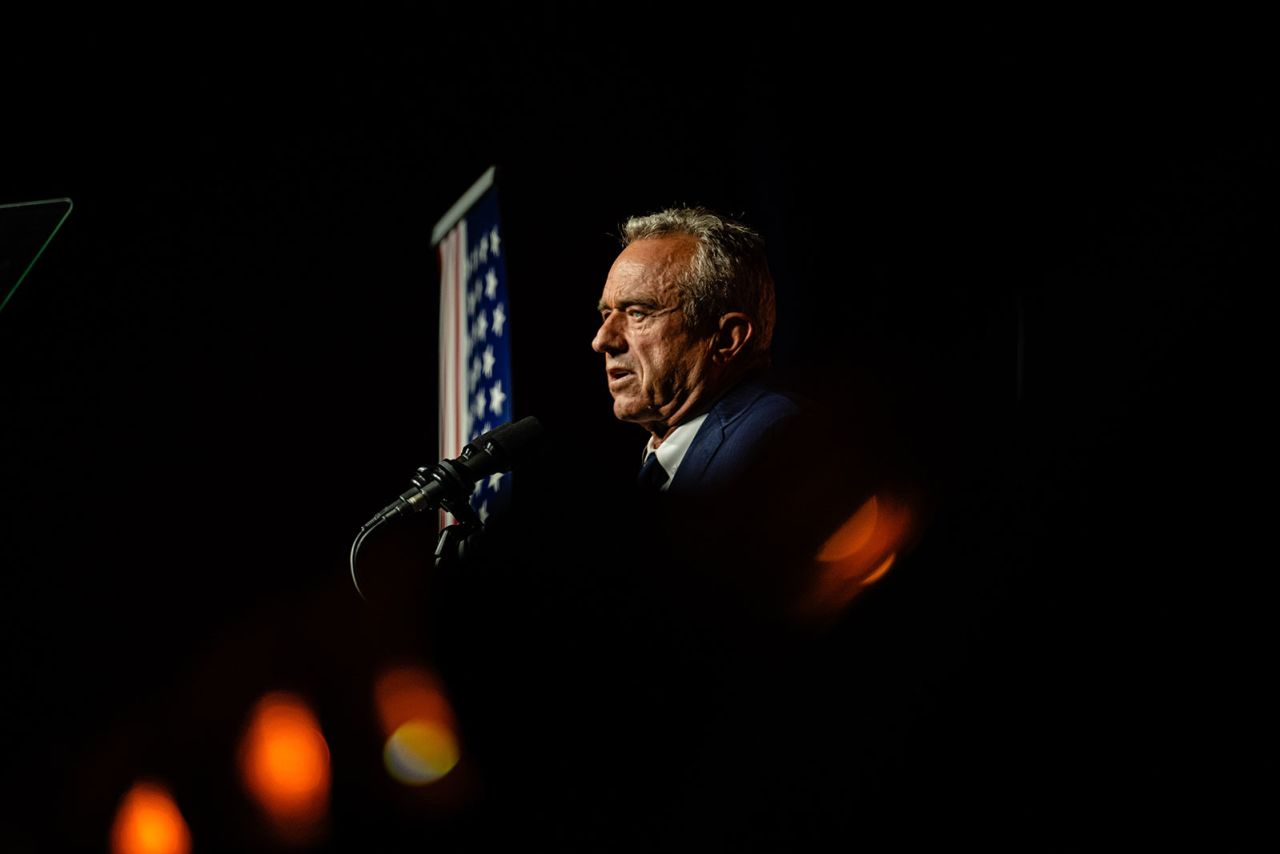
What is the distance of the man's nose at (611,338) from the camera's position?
6.37 ft

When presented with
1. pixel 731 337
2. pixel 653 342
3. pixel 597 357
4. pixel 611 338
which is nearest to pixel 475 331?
pixel 597 357

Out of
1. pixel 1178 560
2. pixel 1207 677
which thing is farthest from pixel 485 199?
pixel 1207 677

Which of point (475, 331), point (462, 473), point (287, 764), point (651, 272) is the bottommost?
point (287, 764)

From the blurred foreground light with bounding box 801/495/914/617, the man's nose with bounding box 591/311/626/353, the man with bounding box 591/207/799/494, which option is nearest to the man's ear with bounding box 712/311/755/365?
the man with bounding box 591/207/799/494

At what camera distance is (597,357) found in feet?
8.69

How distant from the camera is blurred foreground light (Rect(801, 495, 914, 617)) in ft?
4.94

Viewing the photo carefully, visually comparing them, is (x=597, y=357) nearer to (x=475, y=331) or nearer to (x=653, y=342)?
(x=475, y=331)

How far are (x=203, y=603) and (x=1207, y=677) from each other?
2.81 metres

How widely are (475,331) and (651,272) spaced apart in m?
0.97

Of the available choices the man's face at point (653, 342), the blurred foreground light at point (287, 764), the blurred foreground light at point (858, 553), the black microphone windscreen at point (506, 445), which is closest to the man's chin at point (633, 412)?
the man's face at point (653, 342)

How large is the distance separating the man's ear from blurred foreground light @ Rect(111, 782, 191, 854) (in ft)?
5.56

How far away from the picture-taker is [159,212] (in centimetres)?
254

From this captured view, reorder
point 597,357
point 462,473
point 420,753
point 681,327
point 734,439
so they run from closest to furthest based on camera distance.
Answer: point 462,473 < point 734,439 < point 420,753 < point 681,327 < point 597,357

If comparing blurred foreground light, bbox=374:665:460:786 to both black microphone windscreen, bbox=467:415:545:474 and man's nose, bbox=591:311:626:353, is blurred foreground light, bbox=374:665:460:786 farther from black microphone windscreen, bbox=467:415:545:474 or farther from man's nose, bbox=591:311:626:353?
man's nose, bbox=591:311:626:353
